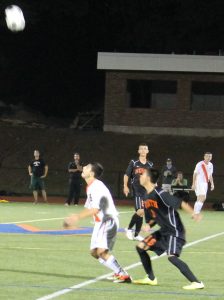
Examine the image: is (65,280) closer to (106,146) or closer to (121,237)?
(121,237)

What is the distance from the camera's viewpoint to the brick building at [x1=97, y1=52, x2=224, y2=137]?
51281 millimetres

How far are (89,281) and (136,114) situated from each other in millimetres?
39723

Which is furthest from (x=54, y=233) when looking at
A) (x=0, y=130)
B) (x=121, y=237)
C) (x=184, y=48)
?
(x=184, y=48)

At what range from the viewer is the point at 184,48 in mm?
60250

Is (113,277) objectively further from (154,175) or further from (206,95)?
(206,95)

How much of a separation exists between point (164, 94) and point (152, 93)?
2.26 feet

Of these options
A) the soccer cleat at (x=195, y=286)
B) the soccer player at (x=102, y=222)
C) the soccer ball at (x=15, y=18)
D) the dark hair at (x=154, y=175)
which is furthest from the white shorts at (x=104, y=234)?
the soccer ball at (x=15, y=18)

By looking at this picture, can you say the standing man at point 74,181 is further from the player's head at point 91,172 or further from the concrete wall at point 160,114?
the player's head at point 91,172

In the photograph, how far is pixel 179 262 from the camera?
12.2 meters

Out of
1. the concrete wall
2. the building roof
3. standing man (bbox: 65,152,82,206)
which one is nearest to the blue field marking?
standing man (bbox: 65,152,82,206)

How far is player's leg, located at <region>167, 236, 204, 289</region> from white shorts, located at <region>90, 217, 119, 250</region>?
2.98ft

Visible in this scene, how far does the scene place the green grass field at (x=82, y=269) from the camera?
11930mm

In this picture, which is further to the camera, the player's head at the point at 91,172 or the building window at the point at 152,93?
the building window at the point at 152,93

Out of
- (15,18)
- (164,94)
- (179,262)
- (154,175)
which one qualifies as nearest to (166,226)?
(179,262)
